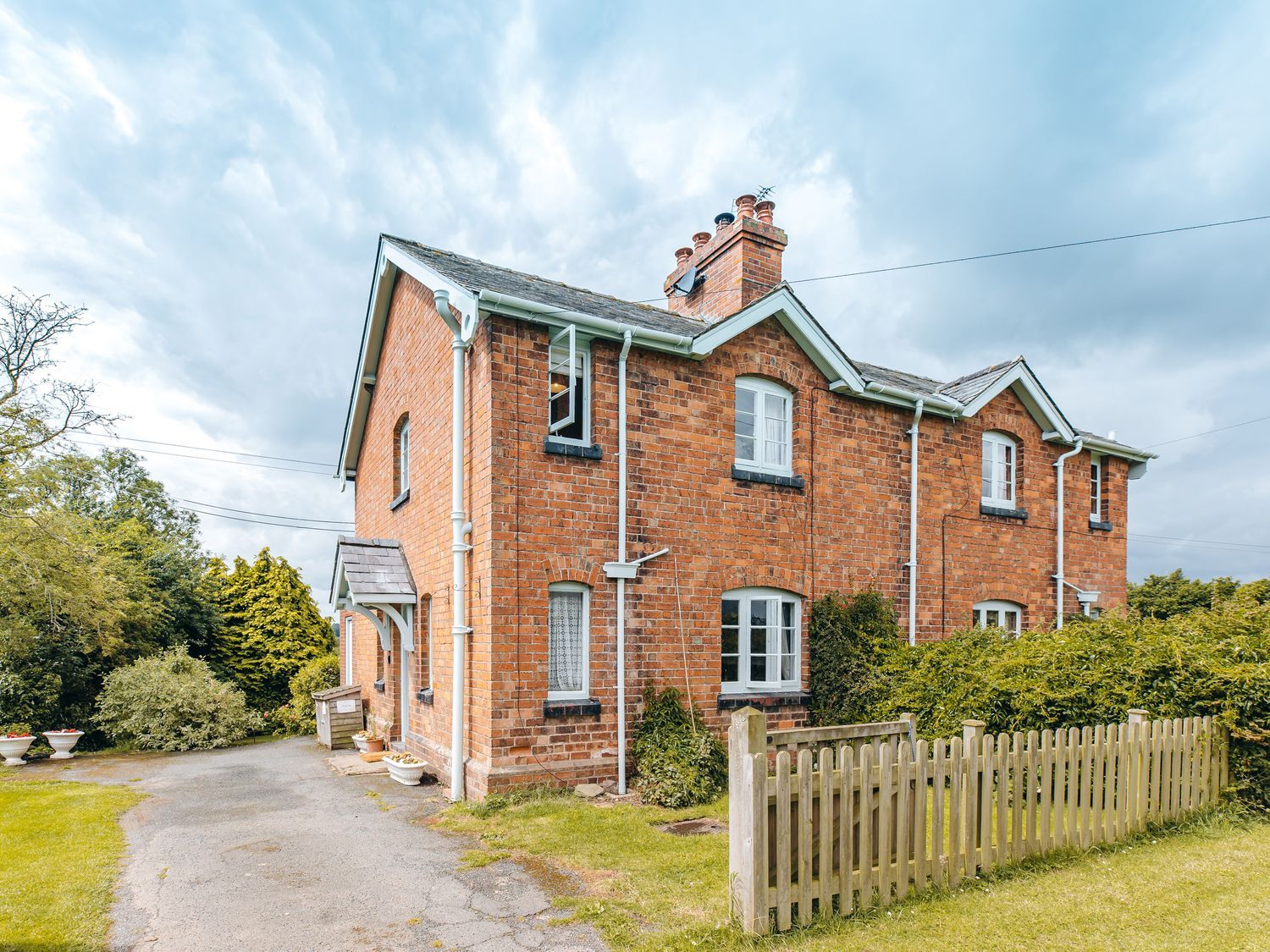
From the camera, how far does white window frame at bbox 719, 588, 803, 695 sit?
444 inches

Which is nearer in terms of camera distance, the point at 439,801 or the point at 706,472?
the point at 439,801

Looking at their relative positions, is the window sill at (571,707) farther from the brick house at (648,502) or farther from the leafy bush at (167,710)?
the leafy bush at (167,710)

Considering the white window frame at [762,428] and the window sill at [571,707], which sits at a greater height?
the white window frame at [762,428]

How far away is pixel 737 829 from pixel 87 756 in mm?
15074

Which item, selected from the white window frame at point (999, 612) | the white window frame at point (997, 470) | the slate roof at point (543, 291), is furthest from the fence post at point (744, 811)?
the white window frame at point (997, 470)

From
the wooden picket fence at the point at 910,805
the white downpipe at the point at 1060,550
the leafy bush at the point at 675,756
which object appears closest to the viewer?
the wooden picket fence at the point at 910,805

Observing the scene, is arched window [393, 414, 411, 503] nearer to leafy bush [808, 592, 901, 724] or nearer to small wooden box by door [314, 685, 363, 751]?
small wooden box by door [314, 685, 363, 751]

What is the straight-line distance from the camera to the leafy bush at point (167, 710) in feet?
51.2

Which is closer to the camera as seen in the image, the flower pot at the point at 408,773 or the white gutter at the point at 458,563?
the white gutter at the point at 458,563

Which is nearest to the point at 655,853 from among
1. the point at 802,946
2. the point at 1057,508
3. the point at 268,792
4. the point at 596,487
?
the point at 802,946

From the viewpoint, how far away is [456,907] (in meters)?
6.11

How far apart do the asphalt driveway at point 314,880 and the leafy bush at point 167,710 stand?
515 centimetres

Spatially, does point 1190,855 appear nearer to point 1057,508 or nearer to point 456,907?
point 456,907

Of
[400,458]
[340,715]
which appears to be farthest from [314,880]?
[340,715]
